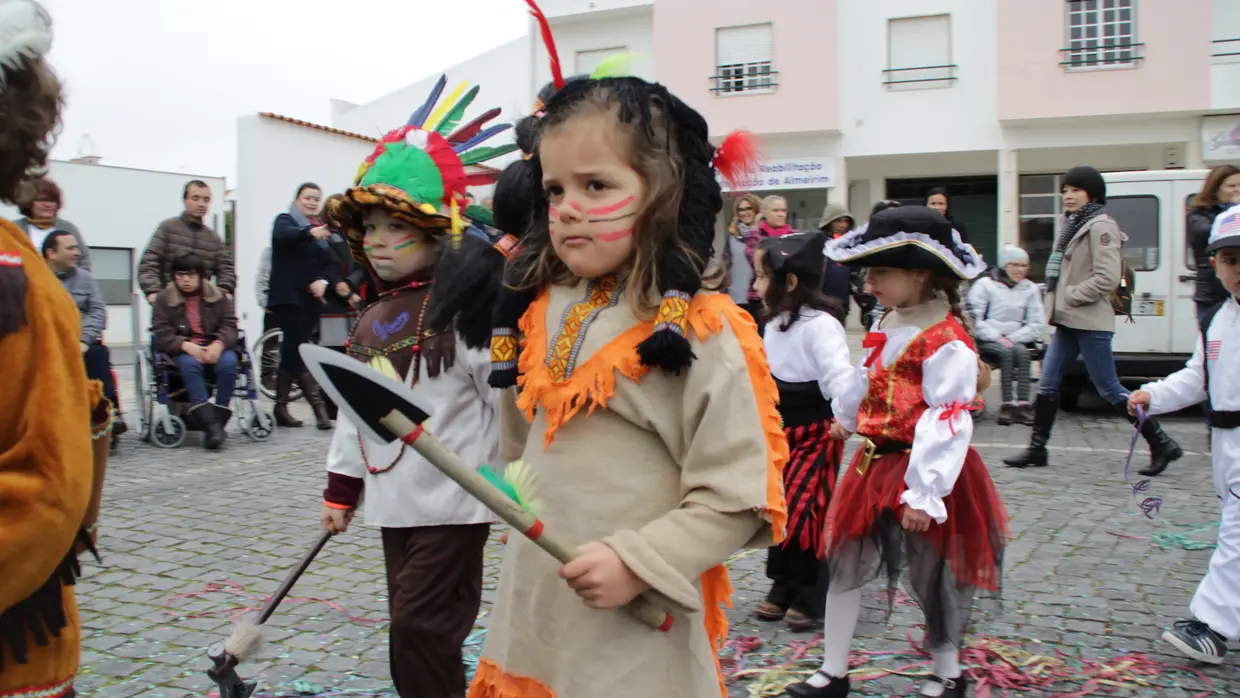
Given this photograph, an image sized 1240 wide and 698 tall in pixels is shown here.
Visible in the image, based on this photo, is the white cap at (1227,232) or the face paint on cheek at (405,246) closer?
the face paint on cheek at (405,246)

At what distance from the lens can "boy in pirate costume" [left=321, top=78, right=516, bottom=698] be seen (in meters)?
2.71

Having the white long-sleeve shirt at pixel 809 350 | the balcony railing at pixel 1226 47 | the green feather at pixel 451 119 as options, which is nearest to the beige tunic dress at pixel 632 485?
the green feather at pixel 451 119

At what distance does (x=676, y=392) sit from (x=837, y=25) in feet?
68.4

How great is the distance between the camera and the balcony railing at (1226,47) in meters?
19.0

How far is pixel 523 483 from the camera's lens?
1752mm

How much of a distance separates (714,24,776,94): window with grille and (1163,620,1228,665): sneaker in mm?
19108

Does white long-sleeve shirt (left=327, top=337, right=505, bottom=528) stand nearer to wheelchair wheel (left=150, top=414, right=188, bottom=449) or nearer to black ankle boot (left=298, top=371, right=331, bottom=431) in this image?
wheelchair wheel (left=150, top=414, right=188, bottom=449)

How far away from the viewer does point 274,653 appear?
3.72 m

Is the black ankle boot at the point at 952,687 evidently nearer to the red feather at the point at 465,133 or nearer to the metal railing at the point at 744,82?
the red feather at the point at 465,133

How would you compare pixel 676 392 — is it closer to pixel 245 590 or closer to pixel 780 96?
pixel 245 590

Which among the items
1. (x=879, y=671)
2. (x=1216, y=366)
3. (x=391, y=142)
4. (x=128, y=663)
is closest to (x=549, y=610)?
(x=391, y=142)

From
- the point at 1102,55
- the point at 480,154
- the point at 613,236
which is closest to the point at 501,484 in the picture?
the point at 613,236

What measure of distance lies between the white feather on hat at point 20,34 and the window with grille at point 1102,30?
21.1 m

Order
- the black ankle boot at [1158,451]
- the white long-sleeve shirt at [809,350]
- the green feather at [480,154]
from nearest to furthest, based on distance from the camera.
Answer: the green feather at [480,154]
the white long-sleeve shirt at [809,350]
the black ankle boot at [1158,451]
